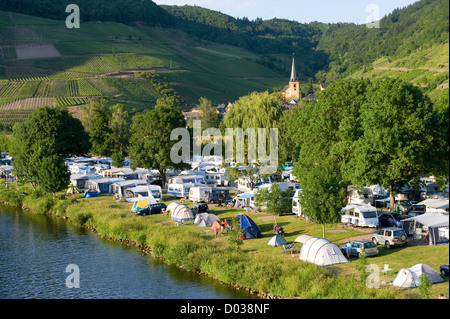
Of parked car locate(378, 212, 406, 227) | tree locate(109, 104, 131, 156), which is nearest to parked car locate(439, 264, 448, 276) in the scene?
parked car locate(378, 212, 406, 227)

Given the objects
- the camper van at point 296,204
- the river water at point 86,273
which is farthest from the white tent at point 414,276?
the camper van at point 296,204

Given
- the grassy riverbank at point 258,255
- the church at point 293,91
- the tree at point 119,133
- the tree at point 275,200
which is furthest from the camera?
the church at point 293,91

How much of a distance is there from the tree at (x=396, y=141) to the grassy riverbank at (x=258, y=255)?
4029 mm

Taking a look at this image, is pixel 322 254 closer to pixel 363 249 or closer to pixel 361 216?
pixel 363 249

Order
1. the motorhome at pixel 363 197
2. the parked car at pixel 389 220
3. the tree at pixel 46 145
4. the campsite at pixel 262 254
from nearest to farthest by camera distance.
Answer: the campsite at pixel 262 254 < the parked car at pixel 389 220 < the motorhome at pixel 363 197 < the tree at pixel 46 145

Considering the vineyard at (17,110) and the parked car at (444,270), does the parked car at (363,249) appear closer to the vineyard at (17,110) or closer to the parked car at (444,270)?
the parked car at (444,270)

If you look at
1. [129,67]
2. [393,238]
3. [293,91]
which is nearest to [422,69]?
[293,91]

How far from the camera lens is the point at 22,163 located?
49906 mm

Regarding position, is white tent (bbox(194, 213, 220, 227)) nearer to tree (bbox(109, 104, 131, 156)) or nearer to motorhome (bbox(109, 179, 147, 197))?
motorhome (bbox(109, 179, 147, 197))

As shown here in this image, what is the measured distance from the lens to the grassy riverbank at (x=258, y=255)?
64.5ft

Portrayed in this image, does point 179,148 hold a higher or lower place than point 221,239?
higher
